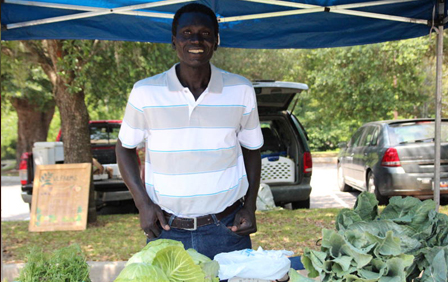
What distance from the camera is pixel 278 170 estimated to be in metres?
7.19

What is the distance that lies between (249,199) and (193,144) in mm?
493

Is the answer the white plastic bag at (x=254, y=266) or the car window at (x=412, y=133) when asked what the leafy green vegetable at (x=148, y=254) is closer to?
the white plastic bag at (x=254, y=266)

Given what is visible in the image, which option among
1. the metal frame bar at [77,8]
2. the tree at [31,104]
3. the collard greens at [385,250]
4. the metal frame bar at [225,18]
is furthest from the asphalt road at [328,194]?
the tree at [31,104]

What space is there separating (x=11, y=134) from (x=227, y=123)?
35879 millimetres

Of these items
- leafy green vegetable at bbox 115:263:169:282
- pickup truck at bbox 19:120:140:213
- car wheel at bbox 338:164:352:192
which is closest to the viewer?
leafy green vegetable at bbox 115:263:169:282

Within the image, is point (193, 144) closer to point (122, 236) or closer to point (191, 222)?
point (191, 222)

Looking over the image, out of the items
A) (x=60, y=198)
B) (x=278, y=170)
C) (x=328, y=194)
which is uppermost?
(x=278, y=170)

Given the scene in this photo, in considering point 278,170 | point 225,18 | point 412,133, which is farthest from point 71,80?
point 412,133

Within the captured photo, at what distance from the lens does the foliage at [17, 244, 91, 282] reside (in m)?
1.54

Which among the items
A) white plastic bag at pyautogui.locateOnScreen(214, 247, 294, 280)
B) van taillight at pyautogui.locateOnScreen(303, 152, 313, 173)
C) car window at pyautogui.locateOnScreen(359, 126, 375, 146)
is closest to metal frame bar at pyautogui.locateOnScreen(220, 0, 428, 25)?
white plastic bag at pyautogui.locateOnScreen(214, 247, 294, 280)

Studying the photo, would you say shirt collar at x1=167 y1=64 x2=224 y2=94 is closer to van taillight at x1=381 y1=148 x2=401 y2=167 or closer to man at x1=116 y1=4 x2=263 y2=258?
man at x1=116 y1=4 x2=263 y2=258

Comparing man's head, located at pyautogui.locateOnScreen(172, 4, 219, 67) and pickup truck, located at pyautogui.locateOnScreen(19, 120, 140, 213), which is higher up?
man's head, located at pyautogui.locateOnScreen(172, 4, 219, 67)

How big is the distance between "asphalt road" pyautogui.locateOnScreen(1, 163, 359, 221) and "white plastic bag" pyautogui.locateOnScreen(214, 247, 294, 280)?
7172 millimetres

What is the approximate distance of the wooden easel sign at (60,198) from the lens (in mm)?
5980
